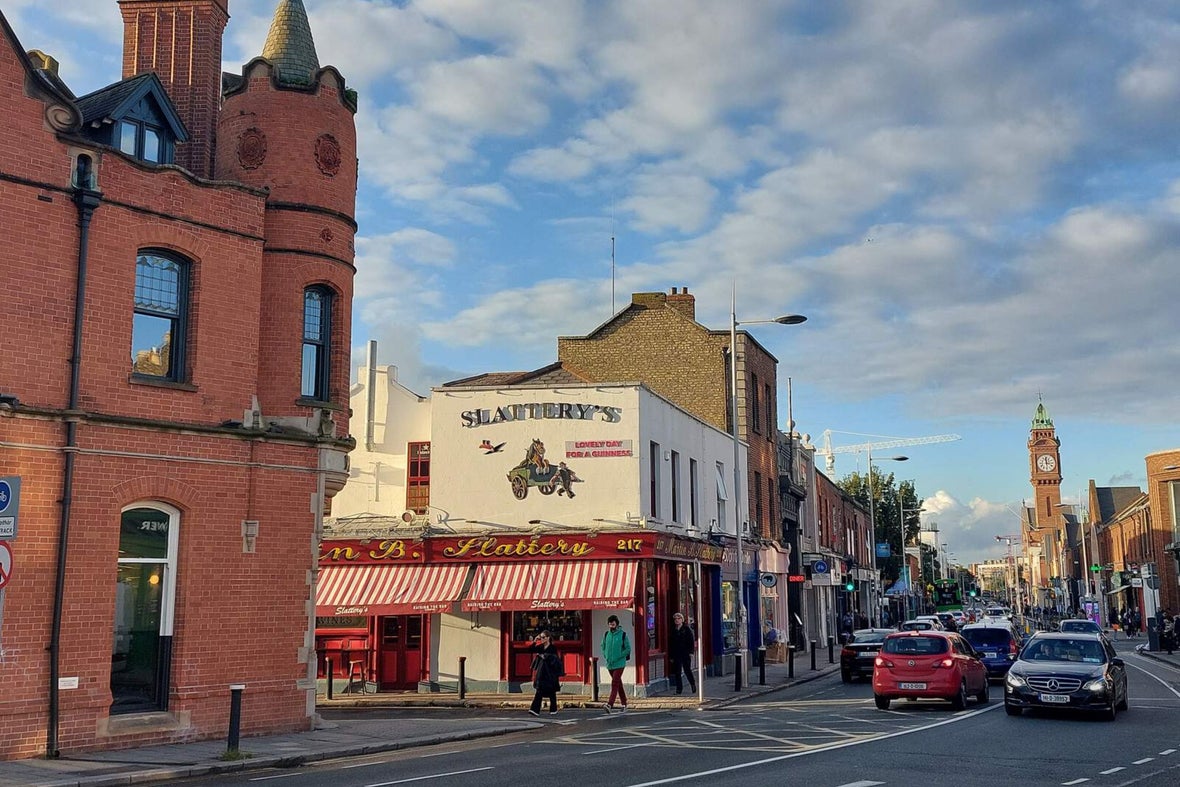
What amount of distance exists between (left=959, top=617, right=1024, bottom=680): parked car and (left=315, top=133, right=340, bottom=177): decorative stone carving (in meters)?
19.6

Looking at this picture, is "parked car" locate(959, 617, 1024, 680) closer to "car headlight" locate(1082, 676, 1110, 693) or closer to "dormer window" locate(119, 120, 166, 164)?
"car headlight" locate(1082, 676, 1110, 693)

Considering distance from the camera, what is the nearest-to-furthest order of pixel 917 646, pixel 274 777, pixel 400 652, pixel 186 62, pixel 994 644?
pixel 274 777 → pixel 186 62 → pixel 917 646 → pixel 400 652 → pixel 994 644

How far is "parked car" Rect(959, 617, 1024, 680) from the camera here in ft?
93.6

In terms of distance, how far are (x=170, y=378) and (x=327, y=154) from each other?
4.98m

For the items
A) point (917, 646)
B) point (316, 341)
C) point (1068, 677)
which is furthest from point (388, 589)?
point (1068, 677)

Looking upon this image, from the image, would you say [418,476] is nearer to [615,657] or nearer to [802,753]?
[615,657]

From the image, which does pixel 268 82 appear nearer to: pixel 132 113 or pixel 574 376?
pixel 132 113

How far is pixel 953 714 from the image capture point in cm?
2030

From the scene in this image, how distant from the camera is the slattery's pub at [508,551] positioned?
88.2 ft

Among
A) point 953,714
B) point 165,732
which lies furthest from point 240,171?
point 953,714

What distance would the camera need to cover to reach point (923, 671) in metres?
21.1

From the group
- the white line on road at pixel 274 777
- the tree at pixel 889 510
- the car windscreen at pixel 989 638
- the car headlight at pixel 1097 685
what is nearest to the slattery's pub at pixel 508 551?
the car windscreen at pixel 989 638

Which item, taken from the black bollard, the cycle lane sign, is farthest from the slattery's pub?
the cycle lane sign

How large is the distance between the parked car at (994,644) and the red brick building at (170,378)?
18.2m
